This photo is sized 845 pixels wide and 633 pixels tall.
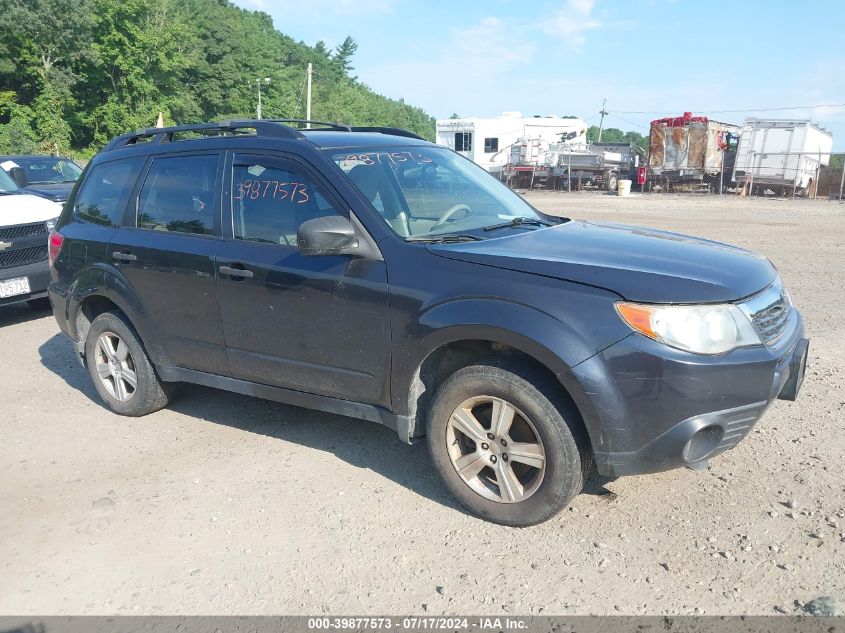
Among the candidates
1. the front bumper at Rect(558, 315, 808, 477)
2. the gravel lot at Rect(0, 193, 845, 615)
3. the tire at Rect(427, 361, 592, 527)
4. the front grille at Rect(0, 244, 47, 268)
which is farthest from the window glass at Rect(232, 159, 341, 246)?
the front grille at Rect(0, 244, 47, 268)

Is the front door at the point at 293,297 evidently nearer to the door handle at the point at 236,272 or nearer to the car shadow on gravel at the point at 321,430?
the door handle at the point at 236,272

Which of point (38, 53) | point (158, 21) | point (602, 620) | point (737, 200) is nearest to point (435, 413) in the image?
point (602, 620)

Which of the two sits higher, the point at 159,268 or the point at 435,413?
the point at 159,268

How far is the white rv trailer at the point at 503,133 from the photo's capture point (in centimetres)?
3981

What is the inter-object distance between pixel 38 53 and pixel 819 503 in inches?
2245

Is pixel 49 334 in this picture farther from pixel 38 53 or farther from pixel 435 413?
pixel 38 53

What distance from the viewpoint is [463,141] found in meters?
41.5

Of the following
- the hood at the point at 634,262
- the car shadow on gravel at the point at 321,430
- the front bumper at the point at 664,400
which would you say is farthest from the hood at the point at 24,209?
the front bumper at the point at 664,400

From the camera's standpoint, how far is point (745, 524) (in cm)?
347

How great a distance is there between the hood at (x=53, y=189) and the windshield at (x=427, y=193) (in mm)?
8293

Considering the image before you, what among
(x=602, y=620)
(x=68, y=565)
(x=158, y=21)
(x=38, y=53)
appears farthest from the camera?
(x=158, y=21)

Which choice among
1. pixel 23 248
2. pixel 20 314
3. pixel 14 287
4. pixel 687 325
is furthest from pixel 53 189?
pixel 687 325

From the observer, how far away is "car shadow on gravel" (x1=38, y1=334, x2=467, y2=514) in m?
4.18

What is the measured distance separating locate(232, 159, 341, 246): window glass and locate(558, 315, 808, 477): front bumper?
175 centimetres
